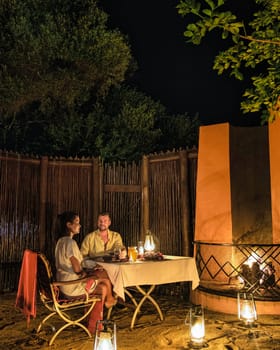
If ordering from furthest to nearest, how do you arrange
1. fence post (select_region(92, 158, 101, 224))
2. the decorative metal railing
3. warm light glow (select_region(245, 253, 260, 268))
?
fence post (select_region(92, 158, 101, 224)), warm light glow (select_region(245, 253, 260, 268)), the decorative metal railing

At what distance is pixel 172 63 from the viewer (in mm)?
14852

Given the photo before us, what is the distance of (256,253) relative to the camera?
20.3ft

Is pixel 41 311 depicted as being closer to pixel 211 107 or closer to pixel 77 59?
pixel 77 59

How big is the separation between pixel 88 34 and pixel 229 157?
16.8 feet

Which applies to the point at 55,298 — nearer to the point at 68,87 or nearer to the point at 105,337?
the point at 105,337

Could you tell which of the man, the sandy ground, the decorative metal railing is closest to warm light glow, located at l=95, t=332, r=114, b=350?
the sandy ground

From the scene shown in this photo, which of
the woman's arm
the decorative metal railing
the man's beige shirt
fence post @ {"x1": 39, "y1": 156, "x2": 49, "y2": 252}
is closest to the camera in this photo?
the woman's arm

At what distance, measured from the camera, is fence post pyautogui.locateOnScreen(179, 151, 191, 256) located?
691 centimetres

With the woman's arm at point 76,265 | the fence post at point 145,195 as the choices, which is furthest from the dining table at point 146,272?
the fence post at point 145,195

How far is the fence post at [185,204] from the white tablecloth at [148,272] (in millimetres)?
1602

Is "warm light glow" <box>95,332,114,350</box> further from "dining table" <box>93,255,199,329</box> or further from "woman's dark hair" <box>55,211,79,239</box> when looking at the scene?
"woman's dark hair" <box>55,211,79,239</box>

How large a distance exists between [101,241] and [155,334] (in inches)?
62.4

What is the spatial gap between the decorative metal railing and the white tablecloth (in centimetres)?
89

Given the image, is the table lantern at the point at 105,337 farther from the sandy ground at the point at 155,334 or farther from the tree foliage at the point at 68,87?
the tree foliage at the point at 68,87
